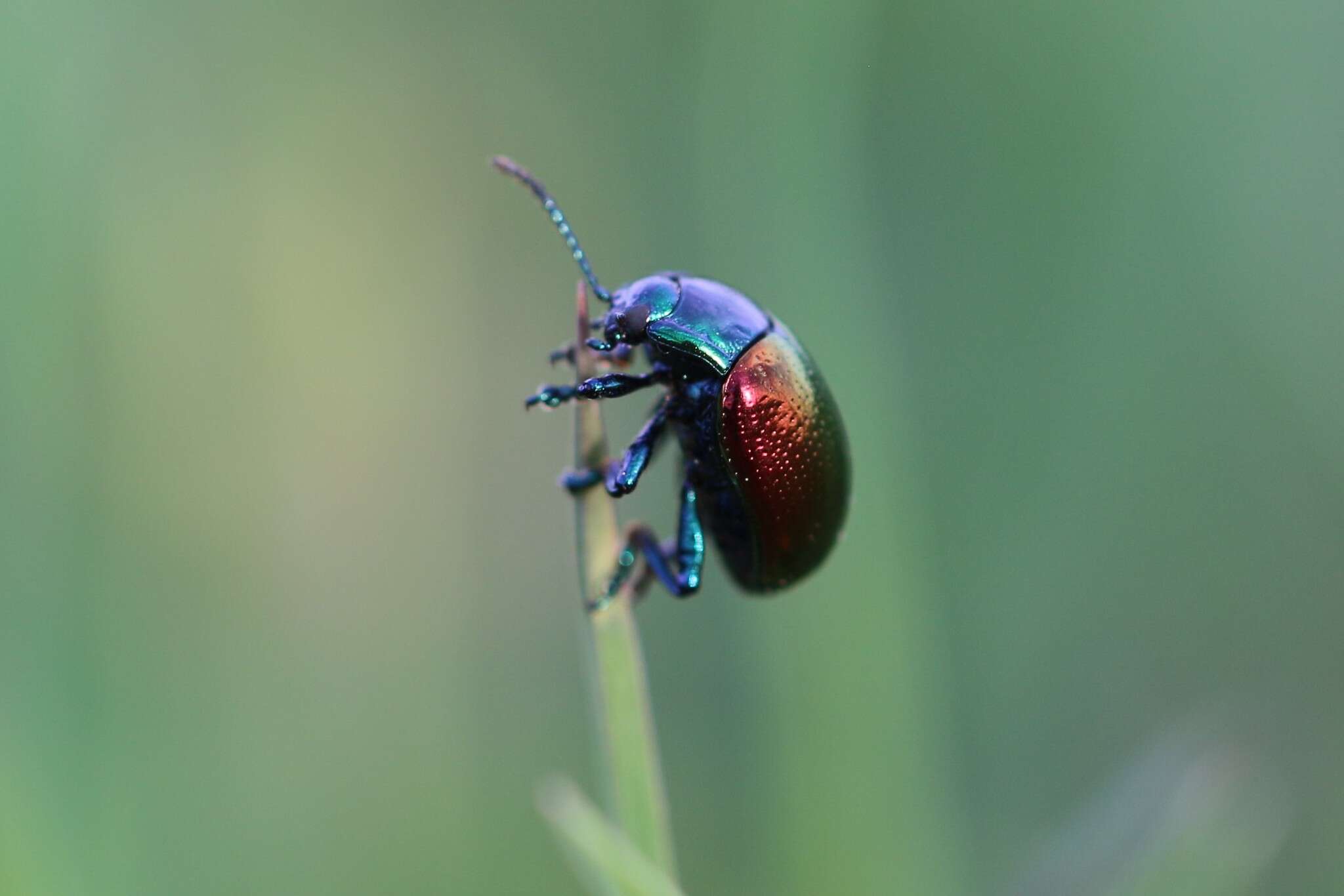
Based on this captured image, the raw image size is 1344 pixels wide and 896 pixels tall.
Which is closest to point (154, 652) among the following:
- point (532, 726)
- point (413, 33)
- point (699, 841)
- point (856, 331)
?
point (532, 726)

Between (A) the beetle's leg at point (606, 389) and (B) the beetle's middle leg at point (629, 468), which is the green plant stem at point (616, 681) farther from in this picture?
(A) the beetle's leg at point (606, 389)

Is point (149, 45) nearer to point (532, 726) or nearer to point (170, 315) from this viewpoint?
point (170, 315)

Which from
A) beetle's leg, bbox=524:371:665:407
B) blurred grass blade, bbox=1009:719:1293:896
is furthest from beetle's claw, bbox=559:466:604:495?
blurred grass blade, bbox=1009:719:1293:896

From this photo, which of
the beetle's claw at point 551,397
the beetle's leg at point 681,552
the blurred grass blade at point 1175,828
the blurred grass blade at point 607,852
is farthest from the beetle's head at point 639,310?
the blurred grass blade at point 1175,828

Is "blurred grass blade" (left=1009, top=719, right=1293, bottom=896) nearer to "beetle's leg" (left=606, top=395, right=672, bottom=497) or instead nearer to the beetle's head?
"beetle's leg" (left=606, top=395, right=672, bottom=497)

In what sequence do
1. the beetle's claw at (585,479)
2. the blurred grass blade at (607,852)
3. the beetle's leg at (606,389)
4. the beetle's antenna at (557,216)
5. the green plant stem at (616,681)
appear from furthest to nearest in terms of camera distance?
the beetle's antenna at (557,216) < the beetle's leg at (606,389) < the beetle's claw at (585,479) < the green plant stem at (616,681) < the blurred grass blade at (607,852)

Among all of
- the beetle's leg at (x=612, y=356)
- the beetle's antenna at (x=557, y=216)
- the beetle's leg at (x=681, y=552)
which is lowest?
the beetle's leg at (x=681, y=552)

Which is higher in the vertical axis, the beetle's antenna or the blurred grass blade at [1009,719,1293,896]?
the beetle's antenna

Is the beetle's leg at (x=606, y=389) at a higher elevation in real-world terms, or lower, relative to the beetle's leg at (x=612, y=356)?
lower

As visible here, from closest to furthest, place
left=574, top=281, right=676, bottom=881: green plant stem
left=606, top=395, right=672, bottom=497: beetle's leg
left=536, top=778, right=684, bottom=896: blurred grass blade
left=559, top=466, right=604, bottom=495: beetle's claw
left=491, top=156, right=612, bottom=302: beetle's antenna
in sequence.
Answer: left=536, top=778, right=684, bottom=896: blurred grass blade < left=574, top=281, right=676, bottom=881: green plant stem < left=559, top=466, right=604, bottom=495: beetle's claw < left=606, top=395, right=672, bottom=497: beetle's leg < left=491, top=156, right=612, bottom=302: beetle's antenna
